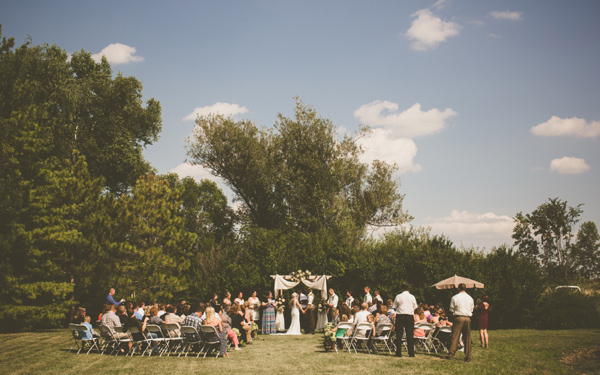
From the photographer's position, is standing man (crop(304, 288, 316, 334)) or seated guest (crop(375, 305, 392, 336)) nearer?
seated guest (crop(375, 305, 392, 336))

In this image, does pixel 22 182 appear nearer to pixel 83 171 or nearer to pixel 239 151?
pixel 83 171

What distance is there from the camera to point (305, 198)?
34.0 m

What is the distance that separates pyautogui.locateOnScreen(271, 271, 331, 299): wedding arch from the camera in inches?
867

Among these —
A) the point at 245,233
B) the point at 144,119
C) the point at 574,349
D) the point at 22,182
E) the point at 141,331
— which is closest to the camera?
the point at 141,331

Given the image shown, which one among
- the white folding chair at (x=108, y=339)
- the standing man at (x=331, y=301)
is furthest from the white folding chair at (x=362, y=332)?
the standing man at (x=331, y=301)

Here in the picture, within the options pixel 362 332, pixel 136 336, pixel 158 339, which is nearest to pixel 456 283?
pixel 362 332

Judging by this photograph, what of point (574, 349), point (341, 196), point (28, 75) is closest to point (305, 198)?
point (341, 196)

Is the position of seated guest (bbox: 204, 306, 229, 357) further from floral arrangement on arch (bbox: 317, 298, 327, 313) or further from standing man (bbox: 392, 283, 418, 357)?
floral arrangement on arch (bbox: 317, 298, 327, 313)

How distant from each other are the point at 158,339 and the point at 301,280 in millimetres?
10223

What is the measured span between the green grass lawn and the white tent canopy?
258 inches

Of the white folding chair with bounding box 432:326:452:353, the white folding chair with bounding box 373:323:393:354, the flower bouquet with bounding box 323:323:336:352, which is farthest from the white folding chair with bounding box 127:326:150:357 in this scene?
the white folding chair with bounding box 432:326:452:353

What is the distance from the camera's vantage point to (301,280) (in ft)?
72.9

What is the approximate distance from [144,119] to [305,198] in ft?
40.5

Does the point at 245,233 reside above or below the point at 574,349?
above
